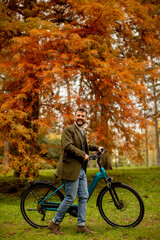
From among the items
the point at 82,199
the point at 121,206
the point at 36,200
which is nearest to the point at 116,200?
the point at 121,206

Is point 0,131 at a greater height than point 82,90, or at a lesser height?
lesser

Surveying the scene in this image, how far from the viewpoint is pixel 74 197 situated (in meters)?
3.59

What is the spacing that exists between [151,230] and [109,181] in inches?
38.6

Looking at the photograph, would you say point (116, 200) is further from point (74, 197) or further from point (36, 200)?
point (36, 200)

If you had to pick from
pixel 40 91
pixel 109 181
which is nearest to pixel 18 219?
pixel 109 181

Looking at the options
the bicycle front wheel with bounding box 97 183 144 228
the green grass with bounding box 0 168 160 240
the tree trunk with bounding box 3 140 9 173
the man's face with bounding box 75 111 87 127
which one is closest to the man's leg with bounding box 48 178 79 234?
the green grass with bounding box 0 168 160 240

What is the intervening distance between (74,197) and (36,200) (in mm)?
727

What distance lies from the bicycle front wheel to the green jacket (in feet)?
2.35

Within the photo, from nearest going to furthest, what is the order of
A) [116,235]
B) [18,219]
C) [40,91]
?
[116,235] → [18,219] → [40,91]

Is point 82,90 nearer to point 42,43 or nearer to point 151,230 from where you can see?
point 42,43

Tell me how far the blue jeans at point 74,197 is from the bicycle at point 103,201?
150 mm

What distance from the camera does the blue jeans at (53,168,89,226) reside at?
356 cm

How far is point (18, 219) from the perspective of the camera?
15.0ft

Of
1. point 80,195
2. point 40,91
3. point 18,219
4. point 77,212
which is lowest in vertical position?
point 18,219
